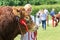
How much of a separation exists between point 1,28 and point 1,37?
0.20 m

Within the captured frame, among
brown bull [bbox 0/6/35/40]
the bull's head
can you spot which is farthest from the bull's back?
the bull's head

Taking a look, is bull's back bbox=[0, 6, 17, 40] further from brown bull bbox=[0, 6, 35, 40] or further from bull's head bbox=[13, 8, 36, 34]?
bull's head bbox=[13, 8, 36, 34]

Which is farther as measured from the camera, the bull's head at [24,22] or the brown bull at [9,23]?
the bull's head at [24,22]

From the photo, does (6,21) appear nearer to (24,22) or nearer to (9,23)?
(9,23)

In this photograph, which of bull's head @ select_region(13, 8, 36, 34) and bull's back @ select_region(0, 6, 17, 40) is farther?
bull's head @ select_region(13, 8, 36, 34)

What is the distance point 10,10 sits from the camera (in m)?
6.79

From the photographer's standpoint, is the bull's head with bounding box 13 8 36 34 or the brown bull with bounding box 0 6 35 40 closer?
the brown bull with bounding box 0 6 35 40

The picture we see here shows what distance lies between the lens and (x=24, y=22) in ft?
23.8

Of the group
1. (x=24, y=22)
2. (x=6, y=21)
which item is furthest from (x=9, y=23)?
(x=24, y=22)

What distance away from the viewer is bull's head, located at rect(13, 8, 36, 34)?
23.3ft

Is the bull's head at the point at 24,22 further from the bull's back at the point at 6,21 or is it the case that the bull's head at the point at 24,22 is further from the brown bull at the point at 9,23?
the bull's back at the point at 6,21

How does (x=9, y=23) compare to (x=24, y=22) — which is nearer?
(x=9, y=23)

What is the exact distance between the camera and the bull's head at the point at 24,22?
7.11 m

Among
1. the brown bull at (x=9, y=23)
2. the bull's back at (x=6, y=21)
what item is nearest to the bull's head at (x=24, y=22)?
the brown bull at (x=9, y=23)
